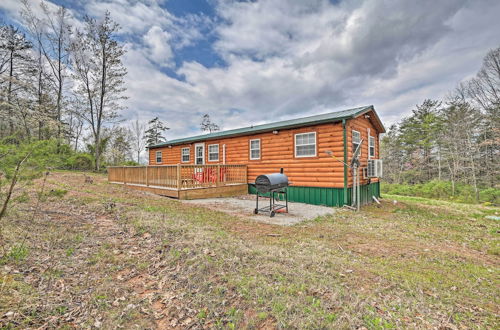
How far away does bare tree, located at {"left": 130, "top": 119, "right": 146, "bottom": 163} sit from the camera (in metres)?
29.9

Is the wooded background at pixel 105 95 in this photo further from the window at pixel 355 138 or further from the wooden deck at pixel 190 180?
the window at pixel 355 138

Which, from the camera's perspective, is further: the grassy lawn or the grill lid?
the grill lid

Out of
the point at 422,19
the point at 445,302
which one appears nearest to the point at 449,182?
the point at 422,19

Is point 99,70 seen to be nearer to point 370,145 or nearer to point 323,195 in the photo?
point 323,195

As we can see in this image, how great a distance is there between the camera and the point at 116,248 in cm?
339

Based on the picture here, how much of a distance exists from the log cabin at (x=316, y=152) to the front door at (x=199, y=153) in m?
1.38

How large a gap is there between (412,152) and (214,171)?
928 inches

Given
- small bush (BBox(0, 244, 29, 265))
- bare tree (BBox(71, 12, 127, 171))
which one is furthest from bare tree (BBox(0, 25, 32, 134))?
small bush (BBox(0, 244, 29, 265))

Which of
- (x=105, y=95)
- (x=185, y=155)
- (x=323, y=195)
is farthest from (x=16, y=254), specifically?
(x=105, y=95)

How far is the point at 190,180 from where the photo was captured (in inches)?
360

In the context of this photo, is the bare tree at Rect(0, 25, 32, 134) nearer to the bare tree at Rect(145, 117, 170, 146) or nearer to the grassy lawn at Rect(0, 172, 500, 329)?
the grassy lawn at Rect(0, 172, 500, 329)

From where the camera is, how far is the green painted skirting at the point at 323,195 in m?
8.08

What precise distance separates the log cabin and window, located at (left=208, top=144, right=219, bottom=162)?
0.27m

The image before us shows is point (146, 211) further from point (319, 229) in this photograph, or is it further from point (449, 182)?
point (449, 182)
